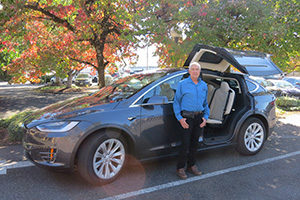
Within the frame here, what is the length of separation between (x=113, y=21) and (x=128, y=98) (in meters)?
5.27

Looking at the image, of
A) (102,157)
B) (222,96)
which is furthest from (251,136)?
(102,157)

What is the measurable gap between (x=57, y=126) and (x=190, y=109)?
1849 mm

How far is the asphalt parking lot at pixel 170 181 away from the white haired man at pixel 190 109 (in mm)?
436

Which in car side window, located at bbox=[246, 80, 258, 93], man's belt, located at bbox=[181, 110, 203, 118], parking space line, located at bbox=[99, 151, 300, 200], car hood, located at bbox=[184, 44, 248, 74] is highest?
car hood, located at bbox=[184, 44, 248, 74]

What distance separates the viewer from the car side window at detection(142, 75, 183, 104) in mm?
3988

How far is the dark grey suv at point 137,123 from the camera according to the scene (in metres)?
3.34

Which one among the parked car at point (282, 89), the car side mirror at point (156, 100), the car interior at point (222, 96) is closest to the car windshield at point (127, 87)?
the car side mirror at point (156, 100)

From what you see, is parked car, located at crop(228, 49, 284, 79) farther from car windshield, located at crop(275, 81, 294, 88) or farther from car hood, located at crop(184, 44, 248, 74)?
car windshield, located at crop(275, 81, 294, 88)

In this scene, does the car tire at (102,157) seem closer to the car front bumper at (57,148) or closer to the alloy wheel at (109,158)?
the alloy wheel at (109,158)

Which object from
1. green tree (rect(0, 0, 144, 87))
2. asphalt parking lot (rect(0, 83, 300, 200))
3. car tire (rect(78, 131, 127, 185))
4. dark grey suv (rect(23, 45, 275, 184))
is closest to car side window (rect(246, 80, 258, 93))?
dark grey suv (rect(23, 45, 275, 184))

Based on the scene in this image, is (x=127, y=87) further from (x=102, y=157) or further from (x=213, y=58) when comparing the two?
(x=213, y=58)

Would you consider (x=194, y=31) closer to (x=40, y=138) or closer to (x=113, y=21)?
(x=113, y=21)

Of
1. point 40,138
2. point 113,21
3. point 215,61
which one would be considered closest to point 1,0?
point 113,21

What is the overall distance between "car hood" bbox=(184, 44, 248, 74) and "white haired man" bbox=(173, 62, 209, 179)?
2.76 ft
